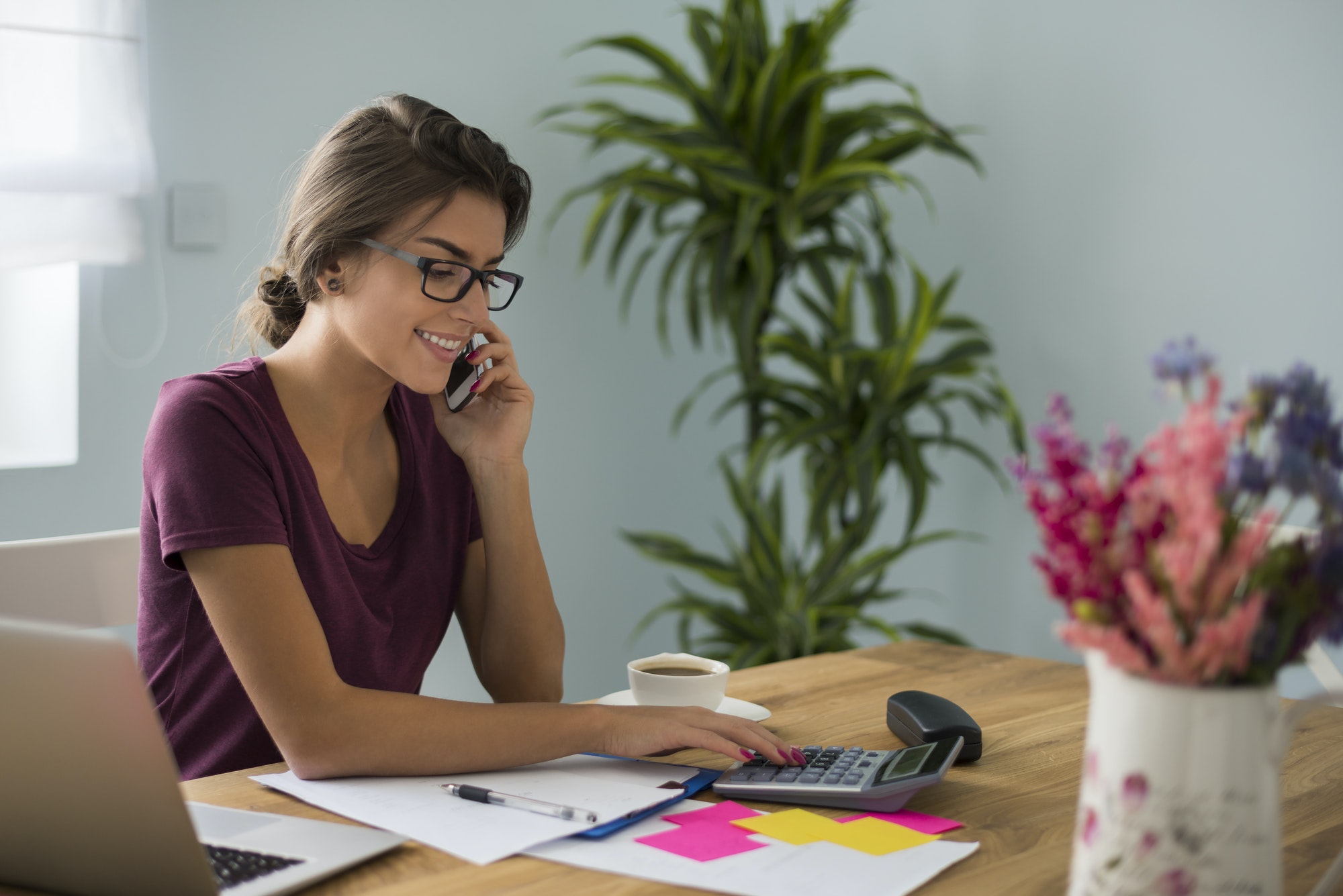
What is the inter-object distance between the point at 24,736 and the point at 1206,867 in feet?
2.32

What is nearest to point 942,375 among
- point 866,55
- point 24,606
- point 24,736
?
point 866,55

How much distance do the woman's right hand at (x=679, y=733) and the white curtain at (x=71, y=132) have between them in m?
1.49

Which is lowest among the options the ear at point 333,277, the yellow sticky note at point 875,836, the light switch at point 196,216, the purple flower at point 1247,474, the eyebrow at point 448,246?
the yellow sticky note at point 875,836

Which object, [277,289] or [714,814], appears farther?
[277,289]

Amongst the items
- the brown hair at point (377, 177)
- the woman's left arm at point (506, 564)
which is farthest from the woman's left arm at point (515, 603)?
the brown hair at point (377, 177)

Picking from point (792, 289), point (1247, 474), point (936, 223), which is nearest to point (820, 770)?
point (1247, 474)

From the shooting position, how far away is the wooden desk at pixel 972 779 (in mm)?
847

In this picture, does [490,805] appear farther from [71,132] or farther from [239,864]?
[71,132]

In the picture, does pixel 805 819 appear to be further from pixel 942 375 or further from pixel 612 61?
pixel 612 61

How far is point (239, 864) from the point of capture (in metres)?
0.84

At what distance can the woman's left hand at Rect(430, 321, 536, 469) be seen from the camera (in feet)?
5.05

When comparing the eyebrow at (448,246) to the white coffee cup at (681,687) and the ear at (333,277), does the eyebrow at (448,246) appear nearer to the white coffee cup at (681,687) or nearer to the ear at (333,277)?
the ear at (333,277)

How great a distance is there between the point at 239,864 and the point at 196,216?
5.57 feet

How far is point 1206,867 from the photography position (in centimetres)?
63
